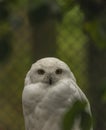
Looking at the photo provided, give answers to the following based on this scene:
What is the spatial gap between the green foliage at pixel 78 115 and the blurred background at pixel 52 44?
0.07m

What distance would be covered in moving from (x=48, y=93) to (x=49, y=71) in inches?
3.7

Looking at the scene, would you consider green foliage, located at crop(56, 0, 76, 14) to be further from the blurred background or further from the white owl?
the white owl

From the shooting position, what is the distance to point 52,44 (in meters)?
1.93

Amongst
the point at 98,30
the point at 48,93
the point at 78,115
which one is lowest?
the point at 48,93

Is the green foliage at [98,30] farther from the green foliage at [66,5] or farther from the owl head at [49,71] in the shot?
the owl head at [49,71]

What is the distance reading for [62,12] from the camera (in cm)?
100

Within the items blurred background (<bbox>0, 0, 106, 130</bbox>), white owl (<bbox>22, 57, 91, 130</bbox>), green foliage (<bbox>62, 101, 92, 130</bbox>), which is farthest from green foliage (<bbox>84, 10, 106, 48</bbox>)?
white owl (<bbox>22, 57, 91, 130</bbox>)

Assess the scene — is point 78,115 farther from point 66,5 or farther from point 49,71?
point 49,71

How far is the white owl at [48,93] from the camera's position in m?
2.28

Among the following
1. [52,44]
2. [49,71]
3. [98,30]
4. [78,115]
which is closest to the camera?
[78,115]

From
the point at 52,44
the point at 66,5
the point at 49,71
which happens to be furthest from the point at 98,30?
the point at 49,71

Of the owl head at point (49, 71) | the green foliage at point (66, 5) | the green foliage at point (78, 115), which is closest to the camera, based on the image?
the green foliage at point (78, 115)

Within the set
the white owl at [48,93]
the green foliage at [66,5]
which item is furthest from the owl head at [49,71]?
the green foliage at [66,5]

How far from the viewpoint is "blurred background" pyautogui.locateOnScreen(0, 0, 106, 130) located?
0.90 metres
